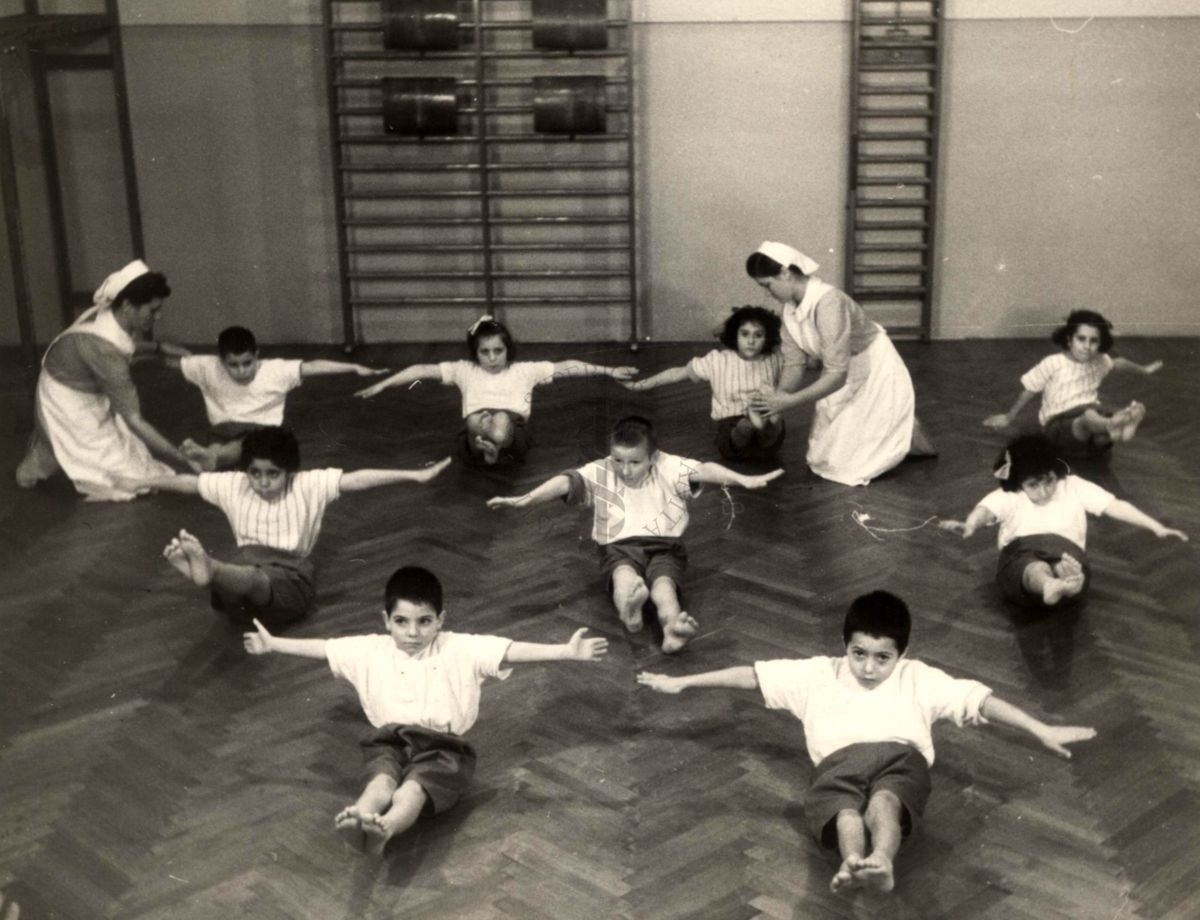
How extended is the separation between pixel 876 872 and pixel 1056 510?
77.5 inches

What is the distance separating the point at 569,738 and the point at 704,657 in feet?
2.03

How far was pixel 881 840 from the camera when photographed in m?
3.34

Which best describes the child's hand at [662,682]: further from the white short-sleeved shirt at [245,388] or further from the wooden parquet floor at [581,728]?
the white short-sleeved shirt at [245,388]

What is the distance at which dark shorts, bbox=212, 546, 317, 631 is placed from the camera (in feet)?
15.6

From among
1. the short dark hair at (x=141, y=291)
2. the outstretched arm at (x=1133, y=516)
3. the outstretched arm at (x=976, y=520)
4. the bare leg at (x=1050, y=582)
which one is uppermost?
the short dark hair at (x=141, y=291)

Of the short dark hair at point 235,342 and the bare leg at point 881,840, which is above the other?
the short dark hair at point 235,342

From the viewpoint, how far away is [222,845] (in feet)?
11.8

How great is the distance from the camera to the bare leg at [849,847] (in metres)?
3.20

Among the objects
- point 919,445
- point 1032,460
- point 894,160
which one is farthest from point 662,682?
point 894,160

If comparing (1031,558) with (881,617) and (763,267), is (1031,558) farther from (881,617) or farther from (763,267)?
(763,267)

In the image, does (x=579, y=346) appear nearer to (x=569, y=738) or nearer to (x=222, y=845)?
(x=569, y=738)

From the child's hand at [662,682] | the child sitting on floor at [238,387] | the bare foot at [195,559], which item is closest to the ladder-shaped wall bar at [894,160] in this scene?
the child sitting on floor at [238,387]

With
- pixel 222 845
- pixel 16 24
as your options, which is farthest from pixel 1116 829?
pixel 16 24

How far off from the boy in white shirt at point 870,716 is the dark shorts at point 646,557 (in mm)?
1082
